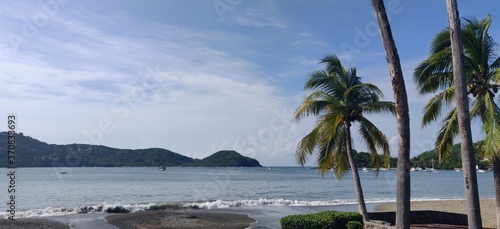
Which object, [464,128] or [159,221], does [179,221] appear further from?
[464,128]

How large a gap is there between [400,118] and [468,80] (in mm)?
6083

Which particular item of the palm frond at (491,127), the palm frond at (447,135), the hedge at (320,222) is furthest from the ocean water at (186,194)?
the palm frond at (491,127)

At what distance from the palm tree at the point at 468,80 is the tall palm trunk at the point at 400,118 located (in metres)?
4.25

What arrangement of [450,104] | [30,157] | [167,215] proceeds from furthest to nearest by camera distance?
[30,157], [167,215], [450,104]

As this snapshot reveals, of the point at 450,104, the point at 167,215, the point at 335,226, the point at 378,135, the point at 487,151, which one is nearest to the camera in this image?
the point at 487,151

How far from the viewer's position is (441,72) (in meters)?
13.7

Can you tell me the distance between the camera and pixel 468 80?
12891 mm

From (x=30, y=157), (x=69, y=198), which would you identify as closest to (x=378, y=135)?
(x=69, y=198)

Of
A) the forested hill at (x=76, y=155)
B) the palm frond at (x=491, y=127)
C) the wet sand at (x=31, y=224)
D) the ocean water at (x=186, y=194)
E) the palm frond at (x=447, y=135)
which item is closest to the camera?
the palm frond at (x=491, y=127)

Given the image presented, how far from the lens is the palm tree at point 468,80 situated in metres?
12.2

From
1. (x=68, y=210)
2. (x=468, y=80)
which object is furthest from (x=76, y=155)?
(x=468, y=80)

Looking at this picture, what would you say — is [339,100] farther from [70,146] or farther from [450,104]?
[70,146]

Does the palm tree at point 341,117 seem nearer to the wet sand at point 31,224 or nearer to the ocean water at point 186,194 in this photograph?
the ocean water at point 186,194

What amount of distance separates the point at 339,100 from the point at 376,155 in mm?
2644
